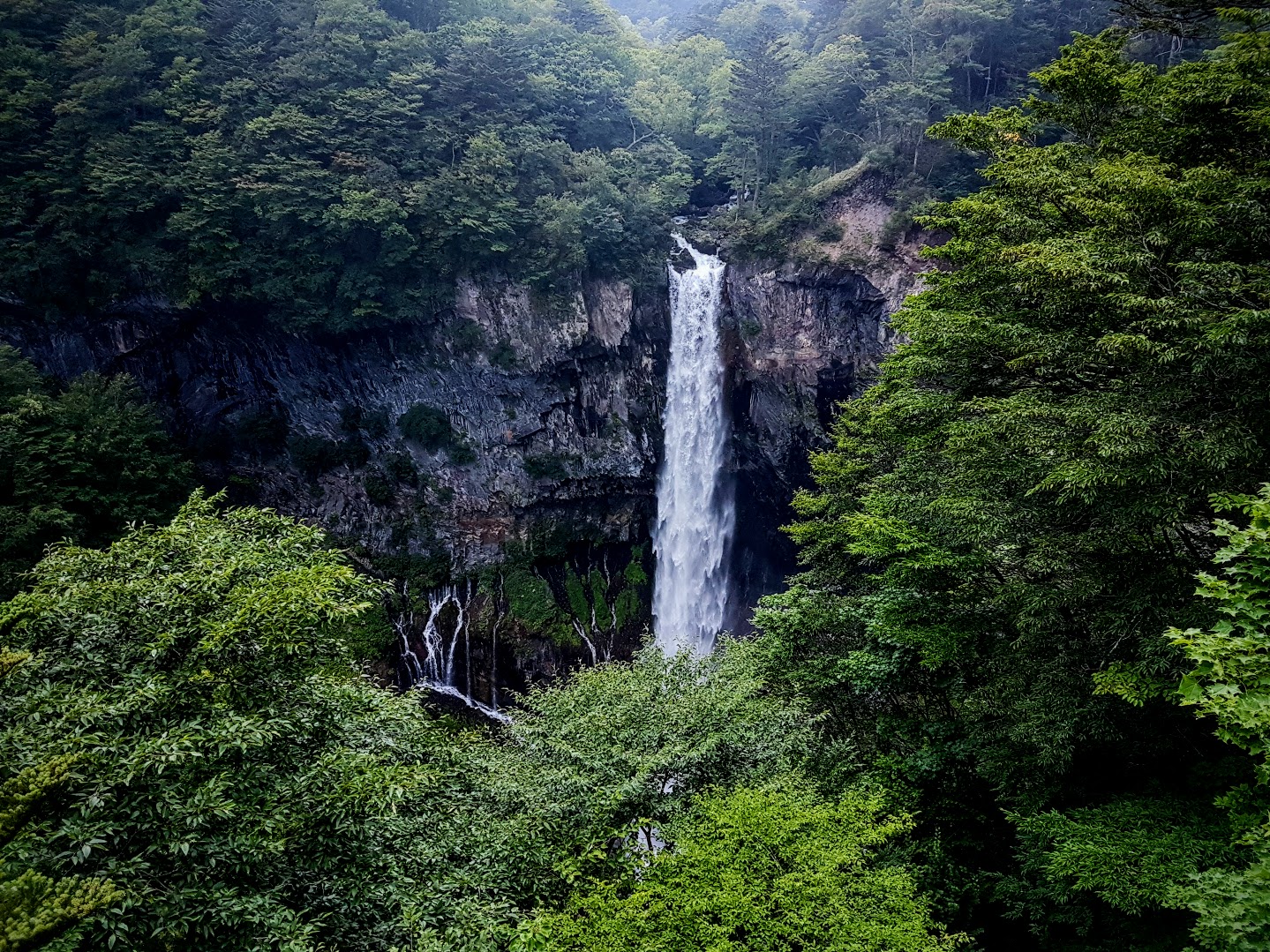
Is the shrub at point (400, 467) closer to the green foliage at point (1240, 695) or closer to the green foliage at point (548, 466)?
the green foliage at point (548, 466)

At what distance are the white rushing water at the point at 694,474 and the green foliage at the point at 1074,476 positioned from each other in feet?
50.0

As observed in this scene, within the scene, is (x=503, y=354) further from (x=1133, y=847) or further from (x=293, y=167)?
(x=1133, y=847)

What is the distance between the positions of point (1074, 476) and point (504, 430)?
71.8 ft

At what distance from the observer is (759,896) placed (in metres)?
5.96

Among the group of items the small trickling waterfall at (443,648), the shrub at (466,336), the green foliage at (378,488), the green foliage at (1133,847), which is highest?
the shrub at (466,336)

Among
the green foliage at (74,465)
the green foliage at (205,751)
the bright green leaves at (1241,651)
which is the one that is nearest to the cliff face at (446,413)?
the green foliage at (74,465)

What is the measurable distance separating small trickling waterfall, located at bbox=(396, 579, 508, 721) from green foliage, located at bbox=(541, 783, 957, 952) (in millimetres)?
18712

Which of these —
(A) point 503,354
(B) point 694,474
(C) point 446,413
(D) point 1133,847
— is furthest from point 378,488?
(D) point 1133,847

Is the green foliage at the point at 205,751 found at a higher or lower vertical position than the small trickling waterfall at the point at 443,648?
higher

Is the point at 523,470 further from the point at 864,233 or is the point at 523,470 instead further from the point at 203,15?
the point at 203,15

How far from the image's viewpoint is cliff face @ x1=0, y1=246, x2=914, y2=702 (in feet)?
80.4

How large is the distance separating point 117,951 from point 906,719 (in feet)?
34.3

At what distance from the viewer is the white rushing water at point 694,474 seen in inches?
1057

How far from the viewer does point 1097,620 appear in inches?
310
